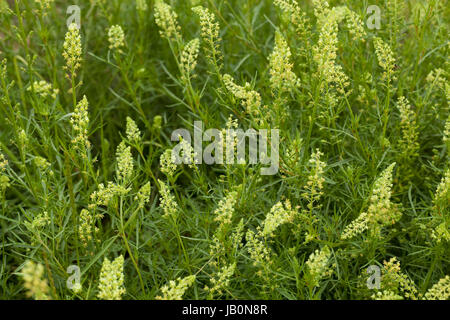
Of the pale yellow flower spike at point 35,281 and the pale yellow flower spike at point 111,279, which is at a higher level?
the pale yellow flower spike at point 35,281

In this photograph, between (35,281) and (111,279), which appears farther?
(111,279)

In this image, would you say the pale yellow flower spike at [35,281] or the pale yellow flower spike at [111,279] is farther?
the pale yellow flower spike at [111,279]

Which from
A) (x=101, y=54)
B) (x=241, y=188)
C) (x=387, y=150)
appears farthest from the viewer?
(x=101, y=54)

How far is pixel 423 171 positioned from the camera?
2.47 m

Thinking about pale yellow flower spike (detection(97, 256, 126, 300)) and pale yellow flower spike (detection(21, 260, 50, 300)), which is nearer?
pale yellow flower spike (detection(21, 260, 50, 300))

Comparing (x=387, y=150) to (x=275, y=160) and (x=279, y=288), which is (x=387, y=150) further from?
(x=279, y=288)

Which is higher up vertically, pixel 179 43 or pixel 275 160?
pixel 179 43

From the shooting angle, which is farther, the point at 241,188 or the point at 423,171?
the point at 423,171

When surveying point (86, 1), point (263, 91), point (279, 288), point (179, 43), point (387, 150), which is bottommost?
point (279, 288)

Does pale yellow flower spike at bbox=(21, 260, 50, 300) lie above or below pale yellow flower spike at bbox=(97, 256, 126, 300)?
above
